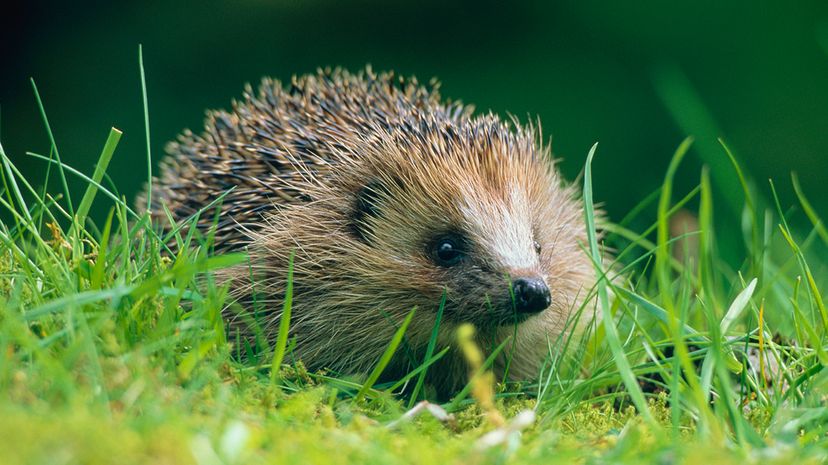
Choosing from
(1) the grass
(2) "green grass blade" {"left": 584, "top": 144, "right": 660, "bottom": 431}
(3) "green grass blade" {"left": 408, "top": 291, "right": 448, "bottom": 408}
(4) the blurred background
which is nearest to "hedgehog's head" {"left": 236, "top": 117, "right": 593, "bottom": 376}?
(3) "green grass blade" {"left": 408, "top": 291, "right": 448, "bottom": 408}

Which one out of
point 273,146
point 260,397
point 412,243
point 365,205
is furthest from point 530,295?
point 273,146

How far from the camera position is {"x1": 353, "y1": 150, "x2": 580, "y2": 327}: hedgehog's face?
3.48 m

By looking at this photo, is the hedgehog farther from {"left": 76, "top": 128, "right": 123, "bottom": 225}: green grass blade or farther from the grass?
{"left": 76, "top": 128, "right": 123, "bottom": 225}: green grass blade

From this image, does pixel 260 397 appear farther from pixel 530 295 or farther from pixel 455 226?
pixel 455 226

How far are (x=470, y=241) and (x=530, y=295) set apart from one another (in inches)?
15.5

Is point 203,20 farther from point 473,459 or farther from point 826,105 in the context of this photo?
point 473,459

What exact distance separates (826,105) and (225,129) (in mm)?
5839

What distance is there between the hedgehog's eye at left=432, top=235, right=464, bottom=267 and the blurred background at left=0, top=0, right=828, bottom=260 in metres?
4.61

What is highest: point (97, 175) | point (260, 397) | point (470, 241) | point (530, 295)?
point (97, 175)

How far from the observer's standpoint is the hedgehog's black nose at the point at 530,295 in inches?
132

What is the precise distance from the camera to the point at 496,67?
28.4ft

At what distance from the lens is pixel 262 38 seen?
8.61 meters

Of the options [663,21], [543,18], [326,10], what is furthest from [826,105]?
[326,10]

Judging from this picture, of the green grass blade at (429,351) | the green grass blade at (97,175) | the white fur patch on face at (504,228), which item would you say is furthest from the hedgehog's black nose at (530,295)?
the green grass blade at (97,175)
